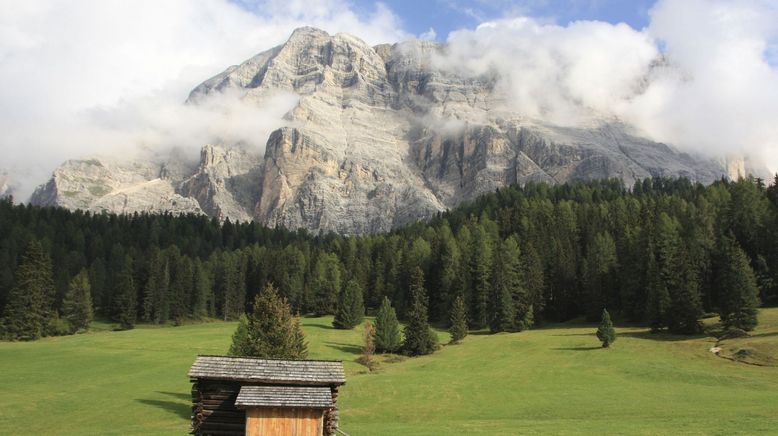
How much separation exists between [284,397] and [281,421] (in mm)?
1137

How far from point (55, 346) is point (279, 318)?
5413cm

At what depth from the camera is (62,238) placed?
16175cm

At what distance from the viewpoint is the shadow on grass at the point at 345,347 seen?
276 ft

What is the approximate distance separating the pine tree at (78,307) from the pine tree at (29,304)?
3.60 meters

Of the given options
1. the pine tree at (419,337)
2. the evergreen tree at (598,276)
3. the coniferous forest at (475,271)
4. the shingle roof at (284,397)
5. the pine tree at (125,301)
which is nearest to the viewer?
the shingle roof at (284,397)

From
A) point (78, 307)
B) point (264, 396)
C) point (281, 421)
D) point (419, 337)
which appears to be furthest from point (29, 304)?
point (281, 421)

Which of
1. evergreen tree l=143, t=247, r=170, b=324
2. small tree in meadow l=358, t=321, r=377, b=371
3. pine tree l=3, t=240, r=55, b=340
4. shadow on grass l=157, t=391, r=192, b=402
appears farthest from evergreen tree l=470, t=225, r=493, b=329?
pine tree l=3, t=240, r=55, b=340

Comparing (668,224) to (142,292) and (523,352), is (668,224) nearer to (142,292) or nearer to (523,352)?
(523,352)

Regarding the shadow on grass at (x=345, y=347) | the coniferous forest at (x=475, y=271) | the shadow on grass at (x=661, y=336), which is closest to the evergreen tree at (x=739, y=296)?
the coniferous forest at (x=475, y=271)

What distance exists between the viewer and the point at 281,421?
2948 cm

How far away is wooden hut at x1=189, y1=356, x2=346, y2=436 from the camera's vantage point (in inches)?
1159

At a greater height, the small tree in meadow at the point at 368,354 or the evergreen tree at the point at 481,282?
→ the evergreen tree at the point at 481,282

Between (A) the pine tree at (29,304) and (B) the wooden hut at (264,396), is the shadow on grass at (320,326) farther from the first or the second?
(B) the wooden hut at (264,396)

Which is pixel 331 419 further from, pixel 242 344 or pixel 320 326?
pixel 320 326
